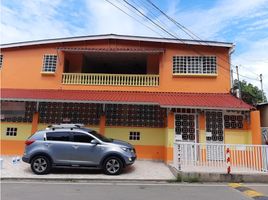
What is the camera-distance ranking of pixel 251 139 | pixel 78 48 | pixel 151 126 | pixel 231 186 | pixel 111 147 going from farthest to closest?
pixel 78 48
pixel 151 126
pixel 251 139
pixel 111 147
pixel 231 186

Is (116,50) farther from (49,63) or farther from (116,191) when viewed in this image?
(116,191)

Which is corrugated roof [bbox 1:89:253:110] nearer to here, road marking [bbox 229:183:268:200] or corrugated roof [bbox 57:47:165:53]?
corrugated roof [bbox 57:47:165:53]

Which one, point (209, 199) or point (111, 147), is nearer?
point (209, 199)

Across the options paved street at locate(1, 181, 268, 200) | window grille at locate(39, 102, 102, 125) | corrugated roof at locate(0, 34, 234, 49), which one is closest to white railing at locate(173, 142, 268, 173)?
paved street at locate(1, 181, 268, 200)

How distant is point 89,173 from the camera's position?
1129cm

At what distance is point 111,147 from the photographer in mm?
11039

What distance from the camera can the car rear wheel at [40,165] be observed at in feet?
35.8

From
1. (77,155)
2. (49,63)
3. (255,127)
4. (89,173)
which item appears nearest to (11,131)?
(49,63)

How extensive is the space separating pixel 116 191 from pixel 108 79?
8897 millimetres

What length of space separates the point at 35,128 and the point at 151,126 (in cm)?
635

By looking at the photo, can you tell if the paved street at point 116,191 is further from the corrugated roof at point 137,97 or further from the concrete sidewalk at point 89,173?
the corrugated roof at point 137,97

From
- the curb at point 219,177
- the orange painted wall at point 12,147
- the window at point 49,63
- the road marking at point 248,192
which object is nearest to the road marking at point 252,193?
the road marking at point 248,192

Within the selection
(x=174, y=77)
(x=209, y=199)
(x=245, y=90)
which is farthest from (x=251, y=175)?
(x=245, y=90)

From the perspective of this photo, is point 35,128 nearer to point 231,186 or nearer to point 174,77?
point 174,77
